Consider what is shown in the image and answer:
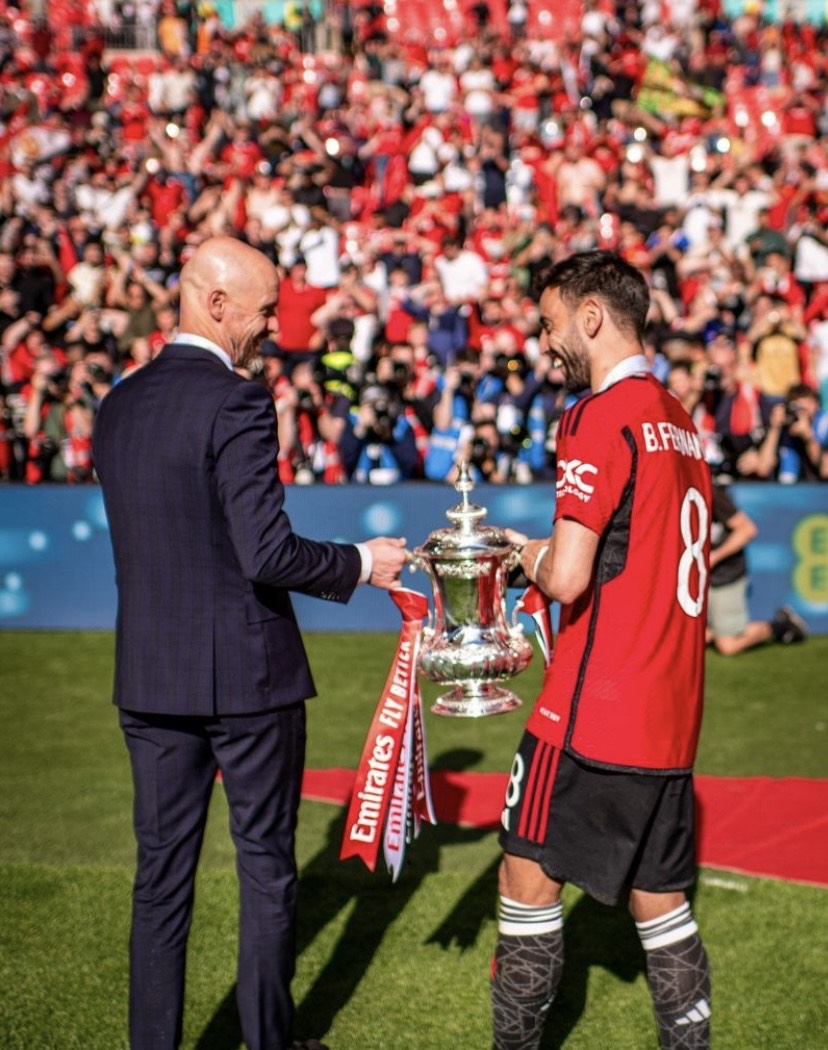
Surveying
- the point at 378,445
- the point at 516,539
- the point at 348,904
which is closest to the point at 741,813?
the point at 348,904

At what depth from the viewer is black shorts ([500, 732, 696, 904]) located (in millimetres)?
3324

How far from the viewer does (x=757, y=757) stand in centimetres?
695

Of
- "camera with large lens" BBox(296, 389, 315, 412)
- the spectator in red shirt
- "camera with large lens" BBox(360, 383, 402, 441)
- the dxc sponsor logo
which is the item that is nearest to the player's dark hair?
the dxc sponsor logo

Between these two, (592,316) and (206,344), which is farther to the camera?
(206,344)

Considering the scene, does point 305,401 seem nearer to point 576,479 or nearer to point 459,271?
point 459,271

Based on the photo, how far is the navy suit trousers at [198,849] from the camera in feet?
11.4

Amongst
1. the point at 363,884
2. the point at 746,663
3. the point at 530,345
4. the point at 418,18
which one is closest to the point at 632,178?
the point at 530,345

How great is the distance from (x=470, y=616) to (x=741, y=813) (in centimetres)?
281

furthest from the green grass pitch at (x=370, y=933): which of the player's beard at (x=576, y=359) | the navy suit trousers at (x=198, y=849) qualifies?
the player's beard at (x=576, y=359)

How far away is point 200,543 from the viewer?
134 inches

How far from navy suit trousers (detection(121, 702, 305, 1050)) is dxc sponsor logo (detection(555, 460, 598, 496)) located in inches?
36.2

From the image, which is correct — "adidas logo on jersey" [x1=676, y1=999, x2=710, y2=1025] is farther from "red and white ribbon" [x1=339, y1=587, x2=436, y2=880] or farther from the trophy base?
"red and white ribbon" [x1=339, y1=587, x2=436, y2=880]

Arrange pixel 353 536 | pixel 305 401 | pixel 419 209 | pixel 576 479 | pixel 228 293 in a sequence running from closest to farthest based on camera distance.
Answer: pixel 576 479
pixel 228 293
pixel 353 536
pixel 305 401
pixel 419 209

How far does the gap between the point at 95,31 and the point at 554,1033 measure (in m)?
21.6
